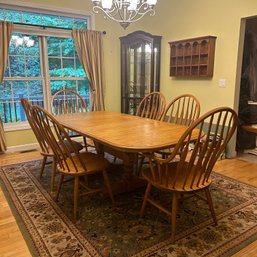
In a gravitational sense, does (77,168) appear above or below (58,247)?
above

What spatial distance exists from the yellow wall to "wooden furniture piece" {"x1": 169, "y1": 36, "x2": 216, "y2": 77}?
11cm

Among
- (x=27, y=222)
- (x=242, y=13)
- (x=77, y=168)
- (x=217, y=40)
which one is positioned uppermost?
(x=242, y=13)

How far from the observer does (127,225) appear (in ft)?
6.64

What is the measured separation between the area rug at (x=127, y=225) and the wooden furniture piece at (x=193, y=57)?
6.13ft

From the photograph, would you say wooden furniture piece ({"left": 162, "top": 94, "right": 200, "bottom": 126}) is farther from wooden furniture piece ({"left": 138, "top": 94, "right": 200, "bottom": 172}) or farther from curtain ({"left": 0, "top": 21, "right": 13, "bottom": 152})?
curtain ({"left": 0, "top": 21, "right": 13, "bottom": 152})

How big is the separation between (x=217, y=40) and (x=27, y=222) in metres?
3.33

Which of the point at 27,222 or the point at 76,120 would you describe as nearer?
the point at 27,222

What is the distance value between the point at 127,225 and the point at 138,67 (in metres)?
3.15

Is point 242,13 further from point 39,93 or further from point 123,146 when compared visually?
point 39,93

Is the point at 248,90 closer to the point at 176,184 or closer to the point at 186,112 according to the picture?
the point at 186,112

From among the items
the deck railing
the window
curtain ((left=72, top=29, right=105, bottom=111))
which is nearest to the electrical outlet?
curtain ((left=72, top=29, right=105, bottom=111))

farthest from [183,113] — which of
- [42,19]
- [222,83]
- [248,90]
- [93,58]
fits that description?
[42,19]

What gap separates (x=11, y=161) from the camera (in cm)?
360

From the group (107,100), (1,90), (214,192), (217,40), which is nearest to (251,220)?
(214,192)
